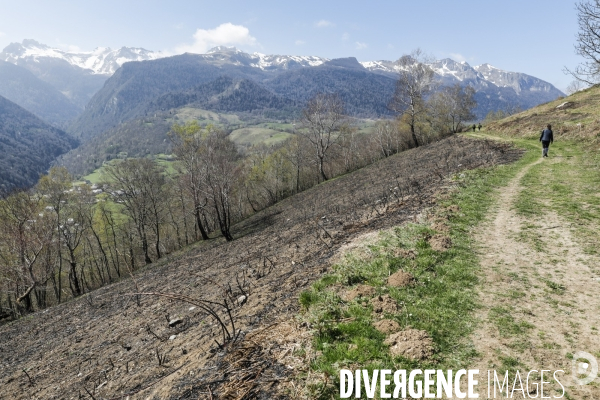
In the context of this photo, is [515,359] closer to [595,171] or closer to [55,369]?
[55,369]

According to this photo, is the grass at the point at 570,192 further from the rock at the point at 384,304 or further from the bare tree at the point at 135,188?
the bare tree at the point at 135,188

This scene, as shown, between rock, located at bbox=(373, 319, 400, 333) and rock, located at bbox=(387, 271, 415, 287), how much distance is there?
1.89 m

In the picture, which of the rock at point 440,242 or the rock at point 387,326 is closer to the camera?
the rock at point 387,326

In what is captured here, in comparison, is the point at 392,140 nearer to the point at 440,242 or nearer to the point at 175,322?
the point at 440,242

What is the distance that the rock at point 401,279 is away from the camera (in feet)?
30.5

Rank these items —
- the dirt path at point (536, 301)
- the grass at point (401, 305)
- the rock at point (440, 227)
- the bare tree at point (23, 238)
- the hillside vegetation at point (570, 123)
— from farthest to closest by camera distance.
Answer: the bare tree at point (23, 238) < the hillside vegetation at point (570, 123) < the rock at point (440, 227) < the grass at point (401, 305) < the dirt path at point (536, 301)

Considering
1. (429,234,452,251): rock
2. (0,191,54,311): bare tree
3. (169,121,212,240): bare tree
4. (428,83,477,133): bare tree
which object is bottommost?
(0,191,54,311): bare tree

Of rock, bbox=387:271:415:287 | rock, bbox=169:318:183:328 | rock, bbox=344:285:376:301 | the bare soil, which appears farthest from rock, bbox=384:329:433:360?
rock, bbox=169:318:183:328

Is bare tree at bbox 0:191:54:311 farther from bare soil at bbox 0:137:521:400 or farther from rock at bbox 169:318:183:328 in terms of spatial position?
rock at bbox 169:318:183:328

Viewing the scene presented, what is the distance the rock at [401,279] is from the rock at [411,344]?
2.23 m

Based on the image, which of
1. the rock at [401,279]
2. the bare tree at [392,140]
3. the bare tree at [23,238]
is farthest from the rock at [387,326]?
the bare tree at [392,140]

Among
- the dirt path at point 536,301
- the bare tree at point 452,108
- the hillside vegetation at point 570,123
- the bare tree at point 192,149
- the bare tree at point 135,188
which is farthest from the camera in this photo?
the bare tree at point 452,108

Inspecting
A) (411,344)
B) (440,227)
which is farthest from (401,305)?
(440,227)

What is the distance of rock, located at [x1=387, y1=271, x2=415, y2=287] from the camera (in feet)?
30.5
